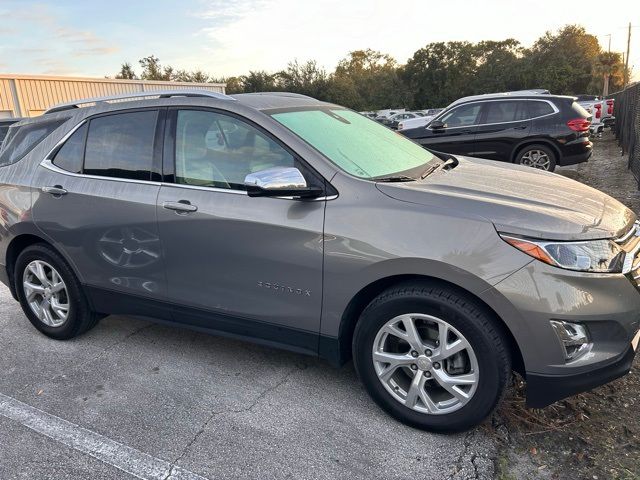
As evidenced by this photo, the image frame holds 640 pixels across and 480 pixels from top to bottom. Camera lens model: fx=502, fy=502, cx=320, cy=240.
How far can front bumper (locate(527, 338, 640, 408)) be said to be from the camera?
93.4 inches

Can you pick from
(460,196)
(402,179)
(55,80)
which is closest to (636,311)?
(460,196)

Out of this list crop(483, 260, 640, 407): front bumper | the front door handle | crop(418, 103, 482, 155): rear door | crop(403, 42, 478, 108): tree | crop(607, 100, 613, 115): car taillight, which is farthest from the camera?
crop(403, 42, 478, 108): tree

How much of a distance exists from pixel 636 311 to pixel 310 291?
1.63 metres

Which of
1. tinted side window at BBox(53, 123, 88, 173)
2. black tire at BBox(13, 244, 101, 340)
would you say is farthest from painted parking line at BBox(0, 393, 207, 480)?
tinted side window at BBox(53, 123, 88, 173)

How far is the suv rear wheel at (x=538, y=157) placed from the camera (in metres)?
9.42

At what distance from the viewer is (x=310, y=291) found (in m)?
2.82

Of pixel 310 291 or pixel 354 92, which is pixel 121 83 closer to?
pixel 310 291

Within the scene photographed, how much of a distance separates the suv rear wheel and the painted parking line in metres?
8.74

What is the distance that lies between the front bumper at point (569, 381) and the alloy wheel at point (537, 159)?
7.70m

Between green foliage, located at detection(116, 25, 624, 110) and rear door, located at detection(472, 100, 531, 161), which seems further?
green foliage, located at detection(116, 25, 624, 110)

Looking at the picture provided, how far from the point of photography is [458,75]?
5831cm

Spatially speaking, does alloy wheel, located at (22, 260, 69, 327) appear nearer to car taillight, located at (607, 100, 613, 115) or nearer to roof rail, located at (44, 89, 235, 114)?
roof rail, located at (44, 89, 235, 114)

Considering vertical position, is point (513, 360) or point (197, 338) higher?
point (513, 360)

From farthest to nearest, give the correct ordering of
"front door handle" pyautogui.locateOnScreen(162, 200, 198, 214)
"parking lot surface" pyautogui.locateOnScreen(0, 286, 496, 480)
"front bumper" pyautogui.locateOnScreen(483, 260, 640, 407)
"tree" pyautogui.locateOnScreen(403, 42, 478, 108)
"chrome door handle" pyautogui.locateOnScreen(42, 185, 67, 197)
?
"tree" pyautogui.locateOnScreen(403, 42, 478, 108) < "chrome door handle" pyautogui.locateOnScreen(42, 185, 67, 197) < "front door handle" pyautogui.locateOnScreen(162, 200, 198, 214) < "parking lot surface" pyautogui.locateOnScreen(0, 286, 496, 480) < "front bumper" pyautogui.locateOnScreen(483, 260, 640, 407)
